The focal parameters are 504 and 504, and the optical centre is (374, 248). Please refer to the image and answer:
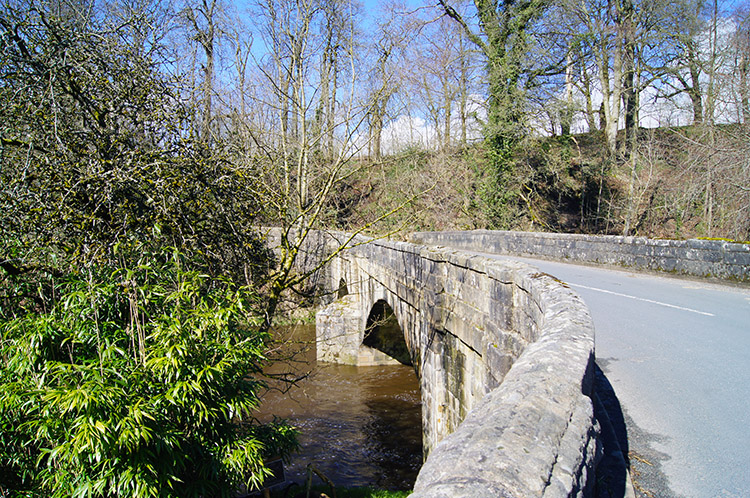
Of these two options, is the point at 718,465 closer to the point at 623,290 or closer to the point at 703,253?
the point at 623,290

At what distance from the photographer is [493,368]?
465 cm

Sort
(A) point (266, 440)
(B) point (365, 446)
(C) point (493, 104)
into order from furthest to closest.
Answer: (C) point (493, 104)
(B) point (365, 446)
(A) point (266, 440)

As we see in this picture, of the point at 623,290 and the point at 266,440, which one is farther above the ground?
the point at 623,290

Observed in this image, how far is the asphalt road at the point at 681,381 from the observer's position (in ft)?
8.46

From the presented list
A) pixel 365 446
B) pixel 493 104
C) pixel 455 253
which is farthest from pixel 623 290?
pixel 493 104

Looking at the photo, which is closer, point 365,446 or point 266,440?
point 266,440

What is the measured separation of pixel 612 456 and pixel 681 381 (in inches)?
77.6

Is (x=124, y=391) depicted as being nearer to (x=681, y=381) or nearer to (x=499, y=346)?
(x=499, y=346)

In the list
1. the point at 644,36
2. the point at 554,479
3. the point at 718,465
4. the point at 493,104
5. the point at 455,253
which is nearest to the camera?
the point at 554,479

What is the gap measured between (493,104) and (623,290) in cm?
1253

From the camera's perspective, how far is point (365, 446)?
9.81 metres

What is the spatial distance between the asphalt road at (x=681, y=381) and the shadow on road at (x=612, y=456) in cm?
5

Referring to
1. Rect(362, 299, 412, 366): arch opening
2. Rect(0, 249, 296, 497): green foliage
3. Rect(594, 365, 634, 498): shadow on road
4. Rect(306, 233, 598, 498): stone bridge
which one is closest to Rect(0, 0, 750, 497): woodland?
Rect(0, 249, 296, 497): green foliage

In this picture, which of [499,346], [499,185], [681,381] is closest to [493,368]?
[499,346]
